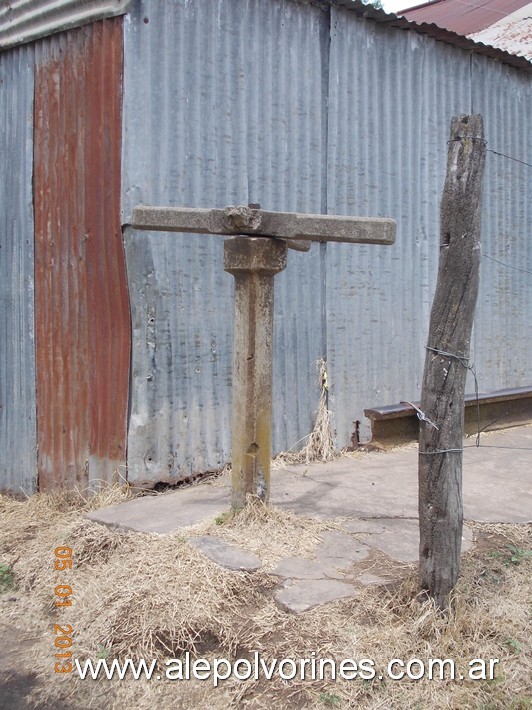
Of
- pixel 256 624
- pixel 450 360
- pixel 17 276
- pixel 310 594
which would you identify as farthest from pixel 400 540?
pixel 17 276

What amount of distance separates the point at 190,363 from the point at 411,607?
303 cm

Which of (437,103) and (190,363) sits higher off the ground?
(437,103)

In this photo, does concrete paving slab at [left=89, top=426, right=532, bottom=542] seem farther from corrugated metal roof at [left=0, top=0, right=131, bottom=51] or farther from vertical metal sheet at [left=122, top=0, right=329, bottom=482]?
corrugated metal roof at [left=0, top=0, right=131, bottom=51]

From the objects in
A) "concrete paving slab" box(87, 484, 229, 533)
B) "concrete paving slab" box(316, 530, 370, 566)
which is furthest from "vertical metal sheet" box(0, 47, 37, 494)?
"concrete paving slab" box(316, 530, 370, 566)

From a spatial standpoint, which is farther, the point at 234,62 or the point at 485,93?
the point at 485,93

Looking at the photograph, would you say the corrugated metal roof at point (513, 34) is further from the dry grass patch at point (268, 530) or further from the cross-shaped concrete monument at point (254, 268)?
the dry grass patch at point (268, 530)

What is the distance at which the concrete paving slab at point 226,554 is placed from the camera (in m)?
4.09

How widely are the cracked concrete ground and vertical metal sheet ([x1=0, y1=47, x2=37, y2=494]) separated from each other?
1908mm

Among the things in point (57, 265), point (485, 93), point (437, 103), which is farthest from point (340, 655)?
point (485, 93)

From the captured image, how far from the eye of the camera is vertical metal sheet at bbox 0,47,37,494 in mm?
Answer: 6875

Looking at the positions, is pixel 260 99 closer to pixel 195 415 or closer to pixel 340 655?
pixel 195 415

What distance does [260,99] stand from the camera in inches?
259

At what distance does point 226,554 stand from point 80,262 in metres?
3.09
